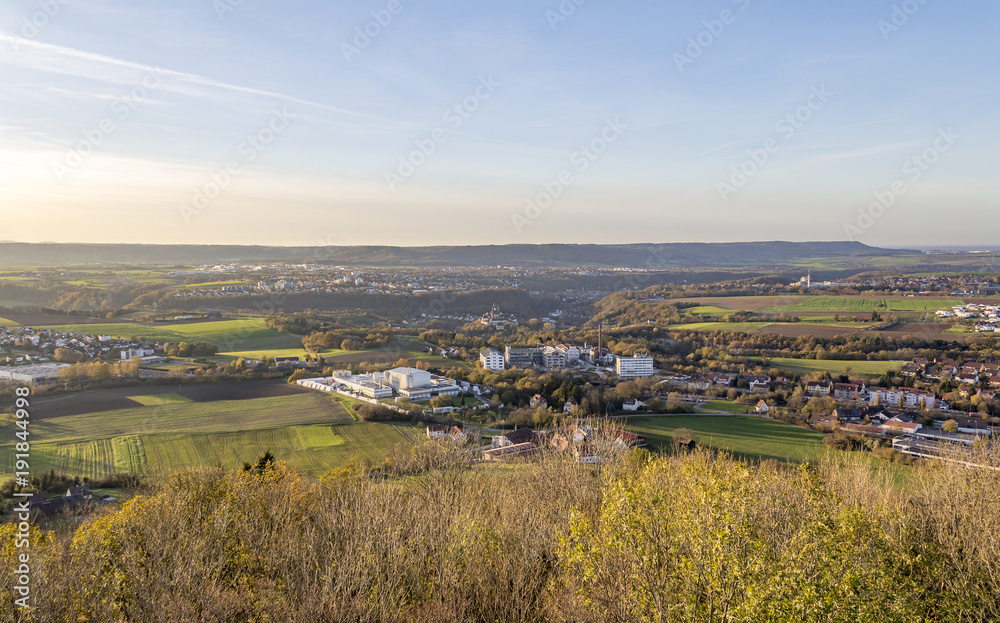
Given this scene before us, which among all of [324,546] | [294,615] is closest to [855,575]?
[294,615]

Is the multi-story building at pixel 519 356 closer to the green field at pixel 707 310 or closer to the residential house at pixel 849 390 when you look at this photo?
the residential house at pixel 849 390

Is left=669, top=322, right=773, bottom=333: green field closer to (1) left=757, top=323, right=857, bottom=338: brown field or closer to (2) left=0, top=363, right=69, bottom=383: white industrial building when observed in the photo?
(1) left=757, top=323, right=857, bottom=338: brown field

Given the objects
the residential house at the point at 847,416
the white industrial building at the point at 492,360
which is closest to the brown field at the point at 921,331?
the residential house at the point at 847,416

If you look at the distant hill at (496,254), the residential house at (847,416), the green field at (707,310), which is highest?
the distant hill at (496,254)

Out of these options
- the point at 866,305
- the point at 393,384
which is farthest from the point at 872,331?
the point at 393,384

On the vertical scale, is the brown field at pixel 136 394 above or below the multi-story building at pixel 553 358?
above

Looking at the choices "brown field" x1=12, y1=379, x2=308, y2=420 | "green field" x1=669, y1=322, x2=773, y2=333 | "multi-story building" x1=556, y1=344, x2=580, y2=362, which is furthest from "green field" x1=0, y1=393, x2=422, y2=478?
"green field" x1=669, y1=322, x2=773, y2=333

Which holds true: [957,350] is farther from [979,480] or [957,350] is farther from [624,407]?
[979,480]

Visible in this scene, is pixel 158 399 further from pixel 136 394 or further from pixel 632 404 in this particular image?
pixel 632 404
